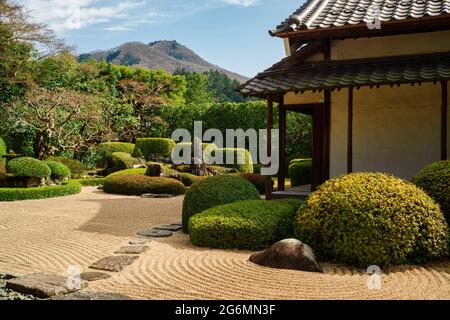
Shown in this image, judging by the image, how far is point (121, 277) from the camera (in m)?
5.44

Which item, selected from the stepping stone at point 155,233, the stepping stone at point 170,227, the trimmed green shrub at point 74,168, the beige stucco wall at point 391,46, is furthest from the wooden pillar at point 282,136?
the trimmed green shrub at point 74,168

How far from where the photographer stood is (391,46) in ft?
30.8

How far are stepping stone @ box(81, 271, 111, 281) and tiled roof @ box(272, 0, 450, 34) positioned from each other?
5809 millimetres

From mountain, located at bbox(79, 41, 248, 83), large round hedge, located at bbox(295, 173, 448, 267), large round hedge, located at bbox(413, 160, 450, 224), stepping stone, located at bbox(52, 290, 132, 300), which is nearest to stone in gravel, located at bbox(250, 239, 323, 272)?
large round hedge, located at bbox(295, 173, 448, 267)

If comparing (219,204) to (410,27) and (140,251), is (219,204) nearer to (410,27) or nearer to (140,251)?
(140,251)

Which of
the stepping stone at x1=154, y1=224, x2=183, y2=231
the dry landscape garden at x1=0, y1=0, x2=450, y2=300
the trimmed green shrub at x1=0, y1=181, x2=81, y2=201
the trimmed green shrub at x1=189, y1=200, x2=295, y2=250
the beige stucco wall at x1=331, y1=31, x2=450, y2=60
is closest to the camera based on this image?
the dry landscape garden at x1=0, y1=0, x2=450, y2=300

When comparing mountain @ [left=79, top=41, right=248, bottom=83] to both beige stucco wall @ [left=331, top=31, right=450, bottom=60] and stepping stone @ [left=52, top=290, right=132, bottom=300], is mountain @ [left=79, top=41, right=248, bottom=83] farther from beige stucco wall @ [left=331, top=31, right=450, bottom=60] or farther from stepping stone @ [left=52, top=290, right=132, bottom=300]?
stepping stone @ [left=52, top=290, right=132, bottom=300]

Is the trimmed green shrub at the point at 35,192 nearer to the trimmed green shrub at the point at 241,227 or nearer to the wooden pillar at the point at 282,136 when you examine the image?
the wooden pillar at the point at 282,136

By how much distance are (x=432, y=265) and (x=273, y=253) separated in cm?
207

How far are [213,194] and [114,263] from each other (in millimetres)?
2785

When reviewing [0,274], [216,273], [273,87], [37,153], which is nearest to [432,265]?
[216,273]

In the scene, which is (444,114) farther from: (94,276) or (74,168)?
(74,168)

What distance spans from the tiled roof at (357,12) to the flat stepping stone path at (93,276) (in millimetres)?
5809

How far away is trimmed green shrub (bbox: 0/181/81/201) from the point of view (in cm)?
1374
